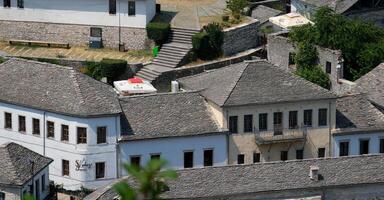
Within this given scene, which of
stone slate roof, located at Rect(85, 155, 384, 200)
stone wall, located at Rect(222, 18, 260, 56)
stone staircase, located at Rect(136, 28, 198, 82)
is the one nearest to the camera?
stone slate roof, located at Rect(85, 155, 384, 200)

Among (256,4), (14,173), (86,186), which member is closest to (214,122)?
(86,186)

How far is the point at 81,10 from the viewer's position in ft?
212

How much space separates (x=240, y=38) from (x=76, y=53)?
11.1 meters

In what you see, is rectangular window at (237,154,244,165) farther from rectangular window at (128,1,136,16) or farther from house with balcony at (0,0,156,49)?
rectangular window at (128,1,136,16)

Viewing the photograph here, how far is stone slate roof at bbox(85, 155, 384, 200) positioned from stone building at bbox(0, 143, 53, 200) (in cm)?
447

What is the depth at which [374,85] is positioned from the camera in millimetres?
57188

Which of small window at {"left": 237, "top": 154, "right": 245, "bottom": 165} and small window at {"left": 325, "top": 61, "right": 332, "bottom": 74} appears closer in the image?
small window at {"left": 237, "top": 154, "right": 245, "bottom": 165}

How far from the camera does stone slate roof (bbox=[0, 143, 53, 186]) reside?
4597 cm

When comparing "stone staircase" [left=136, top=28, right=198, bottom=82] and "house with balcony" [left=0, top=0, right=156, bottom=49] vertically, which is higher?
"house with balcony" [left=0, top=0, right=156, bottom=49]

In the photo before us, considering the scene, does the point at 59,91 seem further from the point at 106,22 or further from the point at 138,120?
the point at 106,22

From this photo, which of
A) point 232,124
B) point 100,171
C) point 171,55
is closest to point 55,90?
point 100,171

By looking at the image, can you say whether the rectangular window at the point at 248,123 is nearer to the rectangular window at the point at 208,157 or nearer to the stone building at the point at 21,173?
the rectangular window at the point at 208,157

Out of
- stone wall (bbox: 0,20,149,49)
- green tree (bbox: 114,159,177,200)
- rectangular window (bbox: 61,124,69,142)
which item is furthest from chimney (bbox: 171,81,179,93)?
green tree (bbox: 114,159,177,200)

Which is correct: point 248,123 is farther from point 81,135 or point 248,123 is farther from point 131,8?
point 131,8
